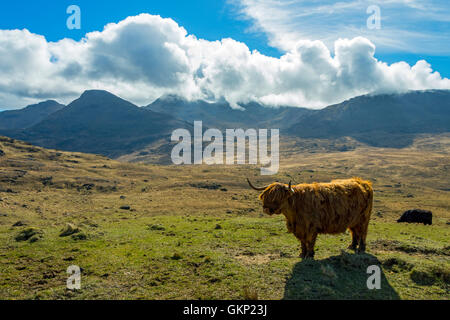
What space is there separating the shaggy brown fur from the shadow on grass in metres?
1.18

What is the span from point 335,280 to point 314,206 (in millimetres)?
2964

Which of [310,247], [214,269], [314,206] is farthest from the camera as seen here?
[310,247]

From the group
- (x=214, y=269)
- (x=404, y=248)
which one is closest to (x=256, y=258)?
(x=214, y=269)

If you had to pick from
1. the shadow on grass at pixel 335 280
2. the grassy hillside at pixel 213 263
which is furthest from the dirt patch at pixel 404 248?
the shadow on grass at pixel 335 280

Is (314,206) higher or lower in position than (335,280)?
higher

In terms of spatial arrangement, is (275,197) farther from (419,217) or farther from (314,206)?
(419,217)

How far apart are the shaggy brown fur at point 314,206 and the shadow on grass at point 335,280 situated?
1180 mm

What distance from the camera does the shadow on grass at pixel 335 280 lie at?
9320mm

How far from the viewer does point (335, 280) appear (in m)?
10.1

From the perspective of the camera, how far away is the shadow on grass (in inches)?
367

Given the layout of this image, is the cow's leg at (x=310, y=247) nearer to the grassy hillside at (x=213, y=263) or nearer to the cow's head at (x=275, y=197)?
the grassy hillside at (x=213, y=263)

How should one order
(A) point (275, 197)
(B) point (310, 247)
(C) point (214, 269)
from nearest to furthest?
1. (A) point (275, 197)
2. (C) point (214, 269)
3. (B) point (310, 247)
